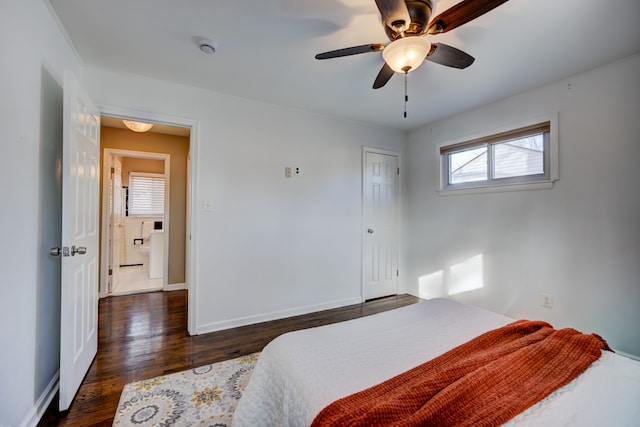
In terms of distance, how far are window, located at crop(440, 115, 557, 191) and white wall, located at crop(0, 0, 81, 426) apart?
144 inches

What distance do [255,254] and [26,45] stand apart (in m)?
2.13

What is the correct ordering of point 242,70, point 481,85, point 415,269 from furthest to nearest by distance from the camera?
point 415,269
point 481,85
point 242,70

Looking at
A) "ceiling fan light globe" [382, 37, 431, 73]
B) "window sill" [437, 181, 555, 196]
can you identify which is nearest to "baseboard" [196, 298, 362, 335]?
"window sill" [437, 181, 555, 196]

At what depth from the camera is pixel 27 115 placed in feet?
4.59

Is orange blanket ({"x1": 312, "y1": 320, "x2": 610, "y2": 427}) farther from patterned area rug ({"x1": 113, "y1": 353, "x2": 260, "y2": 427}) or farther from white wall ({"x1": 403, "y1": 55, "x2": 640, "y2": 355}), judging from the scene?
white wall ({"x1": 403, "y1": 55, "x2": 640, "y2": 355})

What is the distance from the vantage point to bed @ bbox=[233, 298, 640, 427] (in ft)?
2.83

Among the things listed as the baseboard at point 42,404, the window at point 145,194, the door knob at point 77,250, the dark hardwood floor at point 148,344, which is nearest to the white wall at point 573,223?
the dark hardwood floor at point 148,344

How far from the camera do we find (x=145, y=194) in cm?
565

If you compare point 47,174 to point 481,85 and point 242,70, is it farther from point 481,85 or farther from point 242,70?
point 481,85

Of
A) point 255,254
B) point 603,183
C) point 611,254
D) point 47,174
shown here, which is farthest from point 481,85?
point 47,174

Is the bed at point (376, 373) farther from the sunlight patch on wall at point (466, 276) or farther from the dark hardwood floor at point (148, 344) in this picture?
the sunlight patch on wall at point (466, 276)

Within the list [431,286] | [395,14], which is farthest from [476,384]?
[431,286]

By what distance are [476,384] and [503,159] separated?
2.71 meters

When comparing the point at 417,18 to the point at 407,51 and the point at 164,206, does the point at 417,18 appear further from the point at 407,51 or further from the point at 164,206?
the point at 164,206
